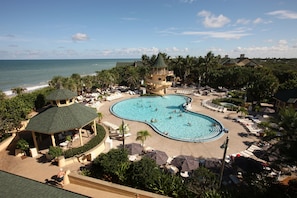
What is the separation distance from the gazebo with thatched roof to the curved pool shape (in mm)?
10343

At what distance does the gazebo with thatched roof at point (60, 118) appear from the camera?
54.7ft

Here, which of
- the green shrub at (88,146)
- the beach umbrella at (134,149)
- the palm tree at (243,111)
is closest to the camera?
the green shrub at (88,146)

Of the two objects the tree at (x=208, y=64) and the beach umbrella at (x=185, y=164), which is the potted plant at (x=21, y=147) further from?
the tree at (x=208, y=64)

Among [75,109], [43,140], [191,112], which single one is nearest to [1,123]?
[43,140]

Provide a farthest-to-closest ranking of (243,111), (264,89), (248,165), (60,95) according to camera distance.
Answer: (264,89), (243,111), (60,95), (248,165)

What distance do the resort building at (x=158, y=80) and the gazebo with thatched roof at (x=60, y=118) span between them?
26.9 metres

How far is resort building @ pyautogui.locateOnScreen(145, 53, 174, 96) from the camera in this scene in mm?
44281

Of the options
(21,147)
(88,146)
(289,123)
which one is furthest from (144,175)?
(21,147)

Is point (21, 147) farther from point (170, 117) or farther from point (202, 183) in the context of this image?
point (170, 117)

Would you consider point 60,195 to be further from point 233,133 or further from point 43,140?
point 233,133

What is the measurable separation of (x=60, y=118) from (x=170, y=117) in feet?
57.5

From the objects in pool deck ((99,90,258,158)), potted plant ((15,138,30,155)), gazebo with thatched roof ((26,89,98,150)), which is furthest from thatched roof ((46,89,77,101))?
pool deck ((99,90,258,158))

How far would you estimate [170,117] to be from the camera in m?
29.6

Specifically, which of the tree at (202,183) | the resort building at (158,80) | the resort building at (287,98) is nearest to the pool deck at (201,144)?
the tree at (202,183)
